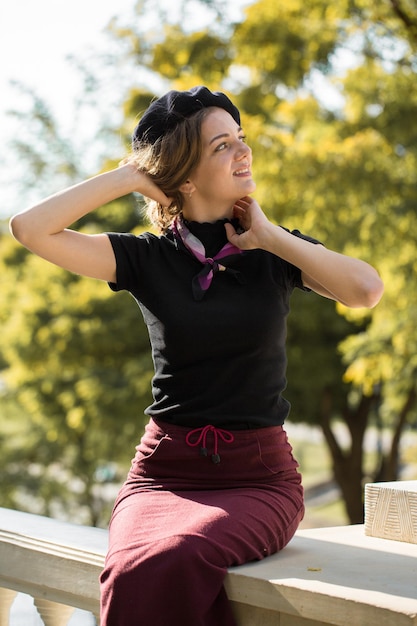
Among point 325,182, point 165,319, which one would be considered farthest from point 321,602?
point 325,182

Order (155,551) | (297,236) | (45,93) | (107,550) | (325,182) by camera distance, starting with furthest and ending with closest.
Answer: (45,93) → (325,182) → (297,236) → (107,550) → (155,551)

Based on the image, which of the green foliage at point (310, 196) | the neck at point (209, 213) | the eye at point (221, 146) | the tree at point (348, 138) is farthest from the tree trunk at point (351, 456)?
the eye at point (221, 146)

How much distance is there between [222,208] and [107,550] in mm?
967

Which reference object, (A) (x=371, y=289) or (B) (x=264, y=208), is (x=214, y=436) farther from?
(B) (x=264, y=208)

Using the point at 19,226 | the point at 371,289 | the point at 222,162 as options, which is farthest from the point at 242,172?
the point at 19,226

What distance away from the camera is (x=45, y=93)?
779 inches

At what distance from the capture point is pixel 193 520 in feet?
6.35

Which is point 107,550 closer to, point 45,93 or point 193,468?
point 193,468

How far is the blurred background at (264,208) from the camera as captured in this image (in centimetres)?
800

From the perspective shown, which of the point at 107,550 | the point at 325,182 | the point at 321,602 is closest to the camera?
the point at 321,602

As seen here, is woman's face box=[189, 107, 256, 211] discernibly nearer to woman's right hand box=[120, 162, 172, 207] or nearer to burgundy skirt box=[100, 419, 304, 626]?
woman's right hand box=[120, 162, 172, 207]

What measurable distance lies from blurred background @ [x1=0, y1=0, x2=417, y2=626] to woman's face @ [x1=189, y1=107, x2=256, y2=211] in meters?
0.43

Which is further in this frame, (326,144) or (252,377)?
(326,144)

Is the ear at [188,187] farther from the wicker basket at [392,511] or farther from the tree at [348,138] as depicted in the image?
the tree at [348,138]
